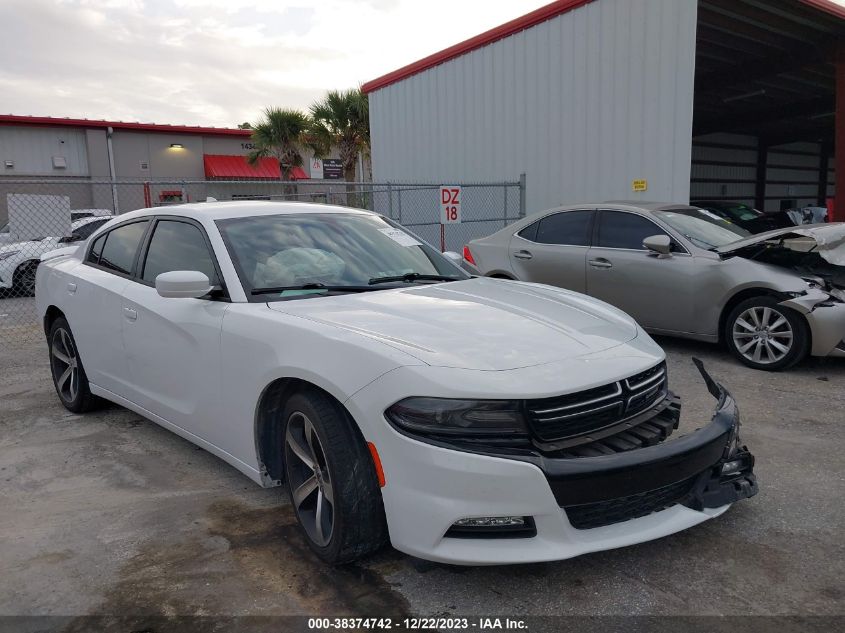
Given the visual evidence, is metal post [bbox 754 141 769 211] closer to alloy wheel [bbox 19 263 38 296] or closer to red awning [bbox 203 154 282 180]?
red awning [bbox 203 154 282 180]

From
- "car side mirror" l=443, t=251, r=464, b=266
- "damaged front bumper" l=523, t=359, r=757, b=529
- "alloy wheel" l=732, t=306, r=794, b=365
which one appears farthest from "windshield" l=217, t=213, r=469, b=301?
"alloy wheel" l=732, t=306, r=794, b=365

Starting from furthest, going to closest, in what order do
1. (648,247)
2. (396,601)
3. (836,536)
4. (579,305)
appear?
(648,247), (579,305), (836,536), (396,601)

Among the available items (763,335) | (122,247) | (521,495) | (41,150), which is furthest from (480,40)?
(41,150)

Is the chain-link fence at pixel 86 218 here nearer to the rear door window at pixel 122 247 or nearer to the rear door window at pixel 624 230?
the rear door window at pixel 122 247

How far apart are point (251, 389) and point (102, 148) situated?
25.0m

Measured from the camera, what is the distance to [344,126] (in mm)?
24172

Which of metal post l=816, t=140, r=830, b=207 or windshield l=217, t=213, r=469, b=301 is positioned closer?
windshield l=217, t=213, r=469, b=301

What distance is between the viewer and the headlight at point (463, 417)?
7.58 feet

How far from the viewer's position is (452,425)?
2.31 m

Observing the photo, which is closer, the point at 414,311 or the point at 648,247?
the point at 414,311

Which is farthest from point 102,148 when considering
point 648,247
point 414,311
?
point 414,311

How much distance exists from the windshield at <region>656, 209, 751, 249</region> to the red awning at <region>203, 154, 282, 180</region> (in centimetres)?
2183

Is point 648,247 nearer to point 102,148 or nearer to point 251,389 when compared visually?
point 251,389

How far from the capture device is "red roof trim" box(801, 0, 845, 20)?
11.7 meters
